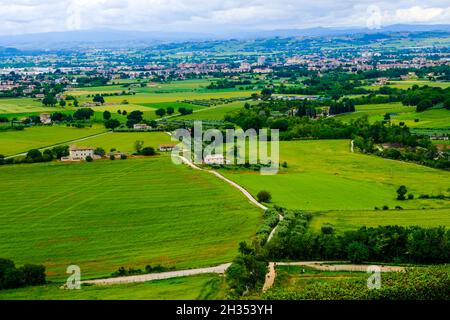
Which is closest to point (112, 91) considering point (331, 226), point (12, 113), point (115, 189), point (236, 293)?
point (12, 113)

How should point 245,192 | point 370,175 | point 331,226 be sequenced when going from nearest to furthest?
point 331,226 → point 245,192 → point 370,175

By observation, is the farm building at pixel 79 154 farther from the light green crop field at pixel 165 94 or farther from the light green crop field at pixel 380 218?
the light green crop field at pixel 165 94

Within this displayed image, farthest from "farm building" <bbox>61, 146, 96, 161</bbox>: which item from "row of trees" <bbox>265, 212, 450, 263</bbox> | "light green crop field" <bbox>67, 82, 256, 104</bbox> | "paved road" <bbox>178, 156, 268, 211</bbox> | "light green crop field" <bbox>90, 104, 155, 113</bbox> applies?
"light green crop field" <bbox>67, 82, 256, 104</bbox>

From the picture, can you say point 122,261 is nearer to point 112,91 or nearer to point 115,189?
point 115,189

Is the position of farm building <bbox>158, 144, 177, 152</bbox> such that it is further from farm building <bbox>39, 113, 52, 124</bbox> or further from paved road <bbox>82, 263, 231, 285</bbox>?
paved road <bbox>82, 263, 231, 285</bbox>

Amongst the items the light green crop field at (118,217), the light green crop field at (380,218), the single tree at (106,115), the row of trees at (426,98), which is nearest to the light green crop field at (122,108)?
the single tree at (106,115)

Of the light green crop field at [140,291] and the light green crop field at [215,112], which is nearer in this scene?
the light green crop field at [140,291]
